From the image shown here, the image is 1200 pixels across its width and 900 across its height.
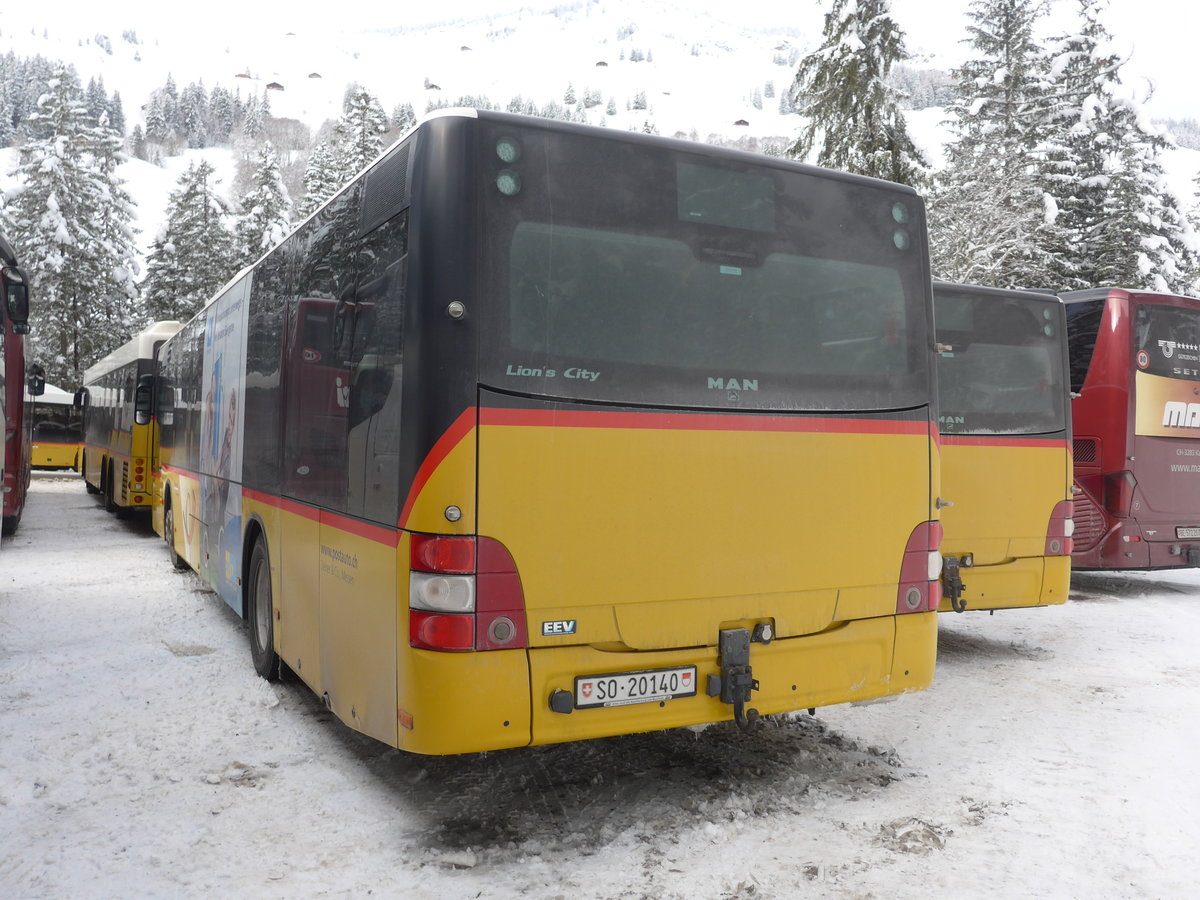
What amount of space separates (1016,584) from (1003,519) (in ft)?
1.83

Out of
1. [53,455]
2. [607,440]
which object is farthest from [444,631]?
[53,455]

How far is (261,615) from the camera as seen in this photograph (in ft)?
23.4

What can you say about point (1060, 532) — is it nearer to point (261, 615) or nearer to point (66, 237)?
point (261, 615)

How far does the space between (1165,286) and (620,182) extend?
3076 cm

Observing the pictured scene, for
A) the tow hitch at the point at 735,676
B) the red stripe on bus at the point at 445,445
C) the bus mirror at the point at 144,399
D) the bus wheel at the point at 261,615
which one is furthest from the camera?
the bus mirror at the point at 144,399

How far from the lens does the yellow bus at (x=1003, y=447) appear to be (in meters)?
8.30

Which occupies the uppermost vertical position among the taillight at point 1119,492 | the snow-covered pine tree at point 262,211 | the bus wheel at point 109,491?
the snow-covered pine tree at point 262,211

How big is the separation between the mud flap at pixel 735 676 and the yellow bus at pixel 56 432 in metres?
32.1

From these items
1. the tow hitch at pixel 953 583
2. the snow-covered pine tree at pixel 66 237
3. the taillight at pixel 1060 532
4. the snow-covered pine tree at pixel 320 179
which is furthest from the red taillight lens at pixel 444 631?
the snow-covered pine tree at pixel 320 179

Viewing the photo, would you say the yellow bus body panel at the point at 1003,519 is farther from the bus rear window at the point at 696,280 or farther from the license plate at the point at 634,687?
the license plate at the point at 634,687

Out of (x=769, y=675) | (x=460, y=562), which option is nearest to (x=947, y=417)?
(x=769, y=675)

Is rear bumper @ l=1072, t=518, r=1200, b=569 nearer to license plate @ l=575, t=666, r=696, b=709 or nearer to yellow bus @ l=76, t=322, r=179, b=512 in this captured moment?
license plate @ l=575, t=666, r=696, b=709

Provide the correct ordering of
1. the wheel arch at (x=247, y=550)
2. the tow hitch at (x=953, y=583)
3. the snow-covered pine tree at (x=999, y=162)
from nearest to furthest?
the wheel arch at (x=247, y=550), the tow hitch at (x=953, y=583), the snow-covered pine tree at (x=999, y=162)

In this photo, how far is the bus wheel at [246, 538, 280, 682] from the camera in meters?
6.89
